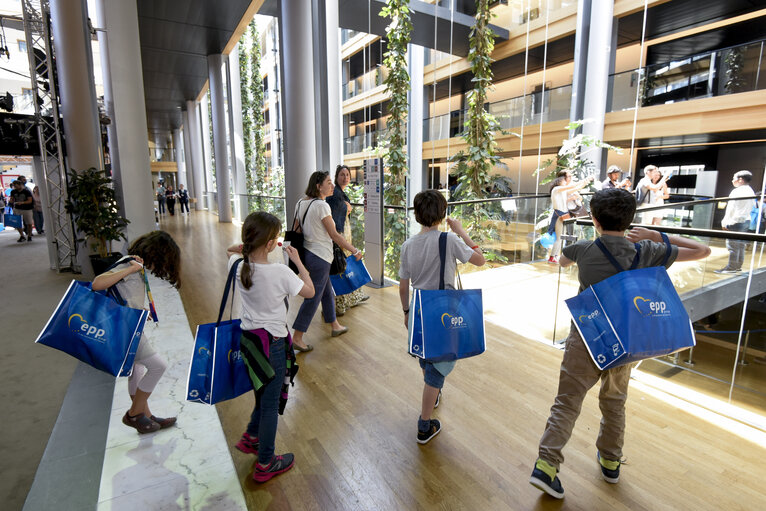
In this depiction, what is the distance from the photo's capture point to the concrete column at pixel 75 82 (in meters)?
6.83

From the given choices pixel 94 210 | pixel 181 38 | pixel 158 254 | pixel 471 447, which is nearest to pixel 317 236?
pixel 158 254

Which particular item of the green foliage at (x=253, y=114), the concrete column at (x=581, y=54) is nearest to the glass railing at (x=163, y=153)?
the green foliage at (x=253, y=114)

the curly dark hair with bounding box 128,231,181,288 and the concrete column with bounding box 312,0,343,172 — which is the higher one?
the concrete column with bounding box 312,0,343,172

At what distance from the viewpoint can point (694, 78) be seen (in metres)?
8.14

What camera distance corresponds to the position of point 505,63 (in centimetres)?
1238

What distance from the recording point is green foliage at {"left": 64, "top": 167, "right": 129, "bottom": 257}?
6.51 m

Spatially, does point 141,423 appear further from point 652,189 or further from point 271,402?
point 652,189

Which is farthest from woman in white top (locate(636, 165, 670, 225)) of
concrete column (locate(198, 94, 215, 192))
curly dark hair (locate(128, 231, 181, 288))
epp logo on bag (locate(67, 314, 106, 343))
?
concrete column (locate(198, 94, 215, 192))

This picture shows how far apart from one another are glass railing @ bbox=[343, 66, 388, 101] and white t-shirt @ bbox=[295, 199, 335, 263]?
11794 millimetres

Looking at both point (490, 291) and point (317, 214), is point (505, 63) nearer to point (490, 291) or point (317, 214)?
point (490, 291)

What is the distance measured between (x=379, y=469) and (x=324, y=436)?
0.45 meters

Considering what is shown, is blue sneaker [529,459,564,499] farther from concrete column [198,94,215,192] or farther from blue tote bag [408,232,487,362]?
concrete column [198,94,215,192]

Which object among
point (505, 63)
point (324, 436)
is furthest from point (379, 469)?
point (505, 63)

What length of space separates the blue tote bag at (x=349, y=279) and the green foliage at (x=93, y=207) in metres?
4.92
